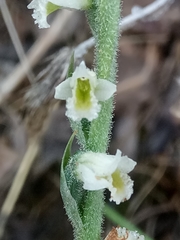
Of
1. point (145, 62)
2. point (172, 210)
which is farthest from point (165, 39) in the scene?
point (172, 210)

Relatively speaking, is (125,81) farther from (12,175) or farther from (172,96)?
(12,175)

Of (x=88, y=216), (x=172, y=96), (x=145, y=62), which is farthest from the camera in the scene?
(x=145, y=62)

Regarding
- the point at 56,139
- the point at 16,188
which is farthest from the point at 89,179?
the point at 56,139

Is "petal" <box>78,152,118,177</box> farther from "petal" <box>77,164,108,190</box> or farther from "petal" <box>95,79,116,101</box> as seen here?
"petal" <box>95,79,116,101</box>

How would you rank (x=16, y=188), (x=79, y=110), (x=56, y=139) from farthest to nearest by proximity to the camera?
(x=56, y=139) < (x=16, y=188) < (x=79, y=110)

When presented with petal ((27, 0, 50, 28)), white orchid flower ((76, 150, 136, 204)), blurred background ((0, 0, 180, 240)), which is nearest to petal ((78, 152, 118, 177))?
white orchid flower ((76, 150, 136, 204))

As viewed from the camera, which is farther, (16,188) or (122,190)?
(16,188)

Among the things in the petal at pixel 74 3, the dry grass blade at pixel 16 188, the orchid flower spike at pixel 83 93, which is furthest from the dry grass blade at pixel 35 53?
the orchid flower spike at pixel 83 93

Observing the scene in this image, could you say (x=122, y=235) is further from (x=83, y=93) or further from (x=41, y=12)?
(x=41, y=12)
